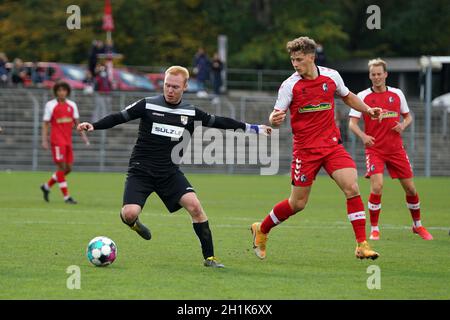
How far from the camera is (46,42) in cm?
5050

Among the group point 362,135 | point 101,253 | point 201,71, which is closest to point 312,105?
point 362,135

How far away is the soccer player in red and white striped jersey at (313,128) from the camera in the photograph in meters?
10.9

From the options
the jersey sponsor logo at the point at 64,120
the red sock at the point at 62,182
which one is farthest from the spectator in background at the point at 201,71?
the red sock at the point at 62,182

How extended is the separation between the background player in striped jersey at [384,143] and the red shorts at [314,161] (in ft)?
8.94

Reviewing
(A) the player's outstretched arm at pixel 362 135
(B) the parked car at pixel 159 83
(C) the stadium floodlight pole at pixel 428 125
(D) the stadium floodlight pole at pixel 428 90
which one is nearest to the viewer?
(A) the player's outstretched arm at pixel 362 135

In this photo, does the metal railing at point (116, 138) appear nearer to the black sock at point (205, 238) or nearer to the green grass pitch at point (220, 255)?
the green grass pitch at point (220, 255)

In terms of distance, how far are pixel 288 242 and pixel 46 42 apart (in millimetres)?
39054

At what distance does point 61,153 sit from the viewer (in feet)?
66.2

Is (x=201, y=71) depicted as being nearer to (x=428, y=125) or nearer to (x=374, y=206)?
(x=428, y=125)

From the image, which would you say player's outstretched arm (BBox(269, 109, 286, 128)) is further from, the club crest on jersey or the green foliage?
the green foliage

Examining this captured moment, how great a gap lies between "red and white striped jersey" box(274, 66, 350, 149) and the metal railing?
21.6 m

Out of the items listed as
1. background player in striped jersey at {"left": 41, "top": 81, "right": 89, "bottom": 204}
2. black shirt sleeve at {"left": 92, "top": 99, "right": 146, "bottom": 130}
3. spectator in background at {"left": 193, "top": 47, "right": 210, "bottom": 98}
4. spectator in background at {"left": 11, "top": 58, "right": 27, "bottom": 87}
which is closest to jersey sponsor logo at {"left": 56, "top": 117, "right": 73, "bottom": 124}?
background player in striped jersey at {"left": 41, "top": 81, "right": 89, "bottom": 204}

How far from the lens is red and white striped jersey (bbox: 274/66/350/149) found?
1102 cm
